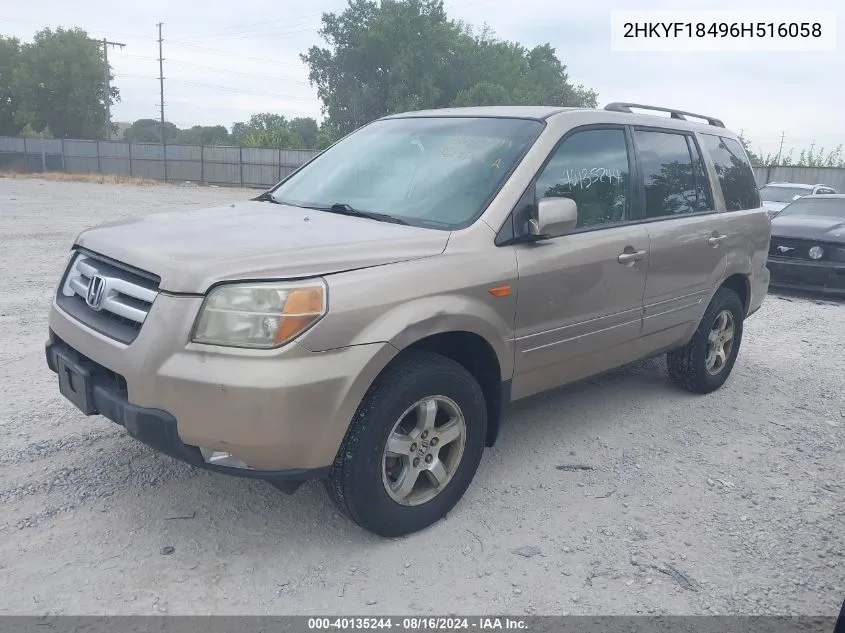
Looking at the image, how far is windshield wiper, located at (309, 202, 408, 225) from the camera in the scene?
11.1ft

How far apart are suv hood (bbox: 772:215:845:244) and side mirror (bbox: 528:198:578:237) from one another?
757cm

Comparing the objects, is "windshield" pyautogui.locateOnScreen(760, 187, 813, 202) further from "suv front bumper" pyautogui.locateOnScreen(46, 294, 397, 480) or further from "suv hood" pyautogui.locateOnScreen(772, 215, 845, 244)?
"suv front bumper" pyautogui.locateOnScreen(46, 294, 397, 480)

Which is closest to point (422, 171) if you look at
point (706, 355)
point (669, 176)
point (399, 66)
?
point (669, 176)

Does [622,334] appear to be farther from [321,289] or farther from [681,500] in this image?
[321,289]

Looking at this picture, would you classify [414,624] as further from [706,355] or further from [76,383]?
[706,355]

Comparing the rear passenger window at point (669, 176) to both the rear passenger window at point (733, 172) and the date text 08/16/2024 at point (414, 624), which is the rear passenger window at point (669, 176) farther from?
the date text 08/16/2024 at point (414, 624)

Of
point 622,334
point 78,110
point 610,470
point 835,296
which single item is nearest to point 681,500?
point 610,470

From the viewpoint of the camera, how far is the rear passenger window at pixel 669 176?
170 inches

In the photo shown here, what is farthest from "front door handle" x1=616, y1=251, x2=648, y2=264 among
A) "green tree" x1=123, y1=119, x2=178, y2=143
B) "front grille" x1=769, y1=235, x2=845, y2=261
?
"green tree" x1=123, y1=119, x2=178, y2=143

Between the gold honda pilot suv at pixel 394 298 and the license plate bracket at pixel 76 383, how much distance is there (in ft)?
0.04

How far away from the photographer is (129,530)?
303cm

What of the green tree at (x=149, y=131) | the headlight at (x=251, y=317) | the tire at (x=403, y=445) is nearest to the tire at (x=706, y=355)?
the tire at (x=403, y=445)

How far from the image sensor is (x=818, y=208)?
1087cm

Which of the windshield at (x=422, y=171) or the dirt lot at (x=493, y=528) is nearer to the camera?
the dirt lot at (x=493, y=528)
